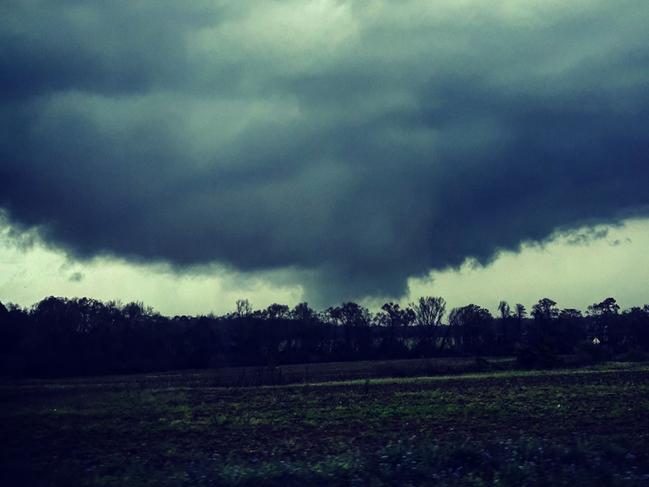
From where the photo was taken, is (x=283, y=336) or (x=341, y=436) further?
(x=283, y=336)

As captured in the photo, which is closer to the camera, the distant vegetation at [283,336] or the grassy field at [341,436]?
the grassy field at [341,436]

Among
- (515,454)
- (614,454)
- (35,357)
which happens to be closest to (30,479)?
(515,454)

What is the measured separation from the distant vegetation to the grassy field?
40.9m

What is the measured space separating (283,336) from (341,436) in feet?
373

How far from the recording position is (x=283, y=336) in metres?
134

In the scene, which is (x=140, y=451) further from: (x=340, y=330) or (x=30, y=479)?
(x=340, y=330)

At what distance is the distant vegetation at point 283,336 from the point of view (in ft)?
306

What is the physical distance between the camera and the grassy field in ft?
39.6

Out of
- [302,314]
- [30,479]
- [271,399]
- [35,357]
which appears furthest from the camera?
[302,314]

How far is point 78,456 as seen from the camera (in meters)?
Answer: 19.0

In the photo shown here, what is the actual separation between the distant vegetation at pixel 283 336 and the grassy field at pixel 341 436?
4089 cm

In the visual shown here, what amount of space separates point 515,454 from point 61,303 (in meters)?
130

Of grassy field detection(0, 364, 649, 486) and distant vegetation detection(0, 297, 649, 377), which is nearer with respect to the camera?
grassy field detection(0, 364, 649, 486)

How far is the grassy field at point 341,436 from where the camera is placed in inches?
475
